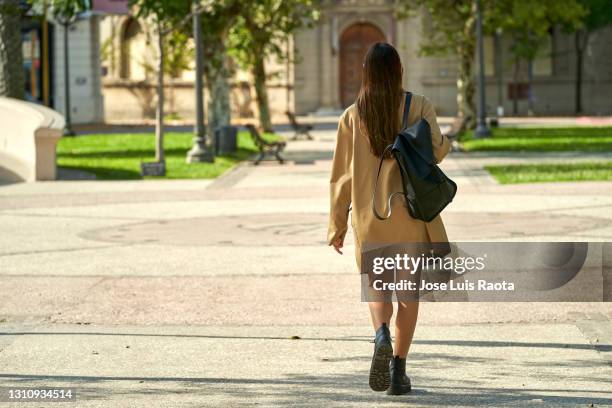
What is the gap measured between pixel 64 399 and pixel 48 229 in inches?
385

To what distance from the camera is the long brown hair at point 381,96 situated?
7.60 meters

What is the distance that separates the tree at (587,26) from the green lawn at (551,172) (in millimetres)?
29976

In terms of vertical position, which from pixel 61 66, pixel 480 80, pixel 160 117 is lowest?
pixel 160 117

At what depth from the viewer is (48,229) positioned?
1741cm

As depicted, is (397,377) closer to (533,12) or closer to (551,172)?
(551,172)

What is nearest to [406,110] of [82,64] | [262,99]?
[262,99]

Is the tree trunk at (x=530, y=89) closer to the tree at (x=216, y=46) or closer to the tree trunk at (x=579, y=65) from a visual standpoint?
the tree trunk at (x=579, y=65)

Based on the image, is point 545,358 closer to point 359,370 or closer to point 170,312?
point 359,370

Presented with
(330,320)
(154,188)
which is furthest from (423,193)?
(154,188)

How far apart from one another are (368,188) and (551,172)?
58.7 feet

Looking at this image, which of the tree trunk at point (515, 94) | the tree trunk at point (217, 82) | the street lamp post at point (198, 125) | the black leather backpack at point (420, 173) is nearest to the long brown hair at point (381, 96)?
the black leather backpack at point (420, 173)

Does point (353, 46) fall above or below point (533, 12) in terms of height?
below

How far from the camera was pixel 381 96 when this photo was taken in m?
7.62

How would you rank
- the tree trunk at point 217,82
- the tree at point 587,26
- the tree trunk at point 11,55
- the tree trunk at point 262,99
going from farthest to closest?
the tree at point 587,26, the tree trunk at point 262,99, the tree trunk at point 217,82, the tree trunk at point 11,55
